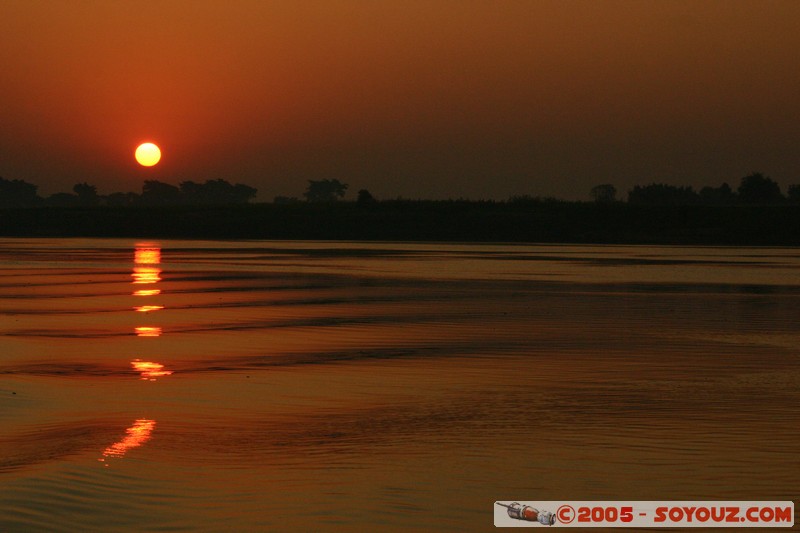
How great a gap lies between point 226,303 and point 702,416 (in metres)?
17.7

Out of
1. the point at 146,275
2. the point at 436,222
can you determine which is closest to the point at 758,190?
the point at 436,222

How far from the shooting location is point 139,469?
1080 cm

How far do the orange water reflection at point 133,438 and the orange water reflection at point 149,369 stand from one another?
340cm

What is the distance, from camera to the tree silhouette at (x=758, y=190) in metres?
177

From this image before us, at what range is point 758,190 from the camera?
584ft

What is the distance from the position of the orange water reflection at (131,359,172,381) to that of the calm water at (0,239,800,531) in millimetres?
66

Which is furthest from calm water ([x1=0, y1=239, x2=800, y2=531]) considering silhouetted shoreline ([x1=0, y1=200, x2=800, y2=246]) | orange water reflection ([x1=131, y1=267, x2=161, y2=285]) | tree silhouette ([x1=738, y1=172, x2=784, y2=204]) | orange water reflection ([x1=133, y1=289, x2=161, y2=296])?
tree silhouette ([x1=738, y1=172, x2=784, y2=204])

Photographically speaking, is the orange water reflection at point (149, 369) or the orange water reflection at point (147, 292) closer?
the orange water reflection at point (149, 369)

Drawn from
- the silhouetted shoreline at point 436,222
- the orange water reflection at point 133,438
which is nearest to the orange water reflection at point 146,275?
the orange water reflection at point 133,438

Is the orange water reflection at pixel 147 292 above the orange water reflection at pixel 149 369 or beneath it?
beneath

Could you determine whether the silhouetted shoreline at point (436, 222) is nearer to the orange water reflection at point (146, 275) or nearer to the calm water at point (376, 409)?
the orange water reflection at point (146, 275)

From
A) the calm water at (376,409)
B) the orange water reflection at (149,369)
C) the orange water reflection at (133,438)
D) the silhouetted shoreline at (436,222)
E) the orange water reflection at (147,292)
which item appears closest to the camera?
the calm water at (376,409)

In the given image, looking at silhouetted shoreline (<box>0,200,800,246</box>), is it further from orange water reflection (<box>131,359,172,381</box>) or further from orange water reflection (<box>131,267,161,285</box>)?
orange water reflection (<box>131,359,172,381</box>)

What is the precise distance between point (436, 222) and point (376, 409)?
100570 millimetres
